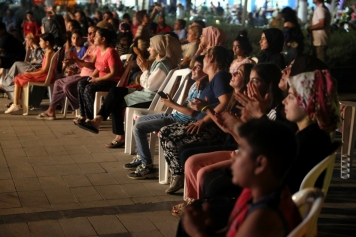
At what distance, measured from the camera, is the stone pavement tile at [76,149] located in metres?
7.35

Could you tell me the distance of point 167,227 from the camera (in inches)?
189

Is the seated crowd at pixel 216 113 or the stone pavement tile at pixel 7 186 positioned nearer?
the seated crowd at pixel 216 113

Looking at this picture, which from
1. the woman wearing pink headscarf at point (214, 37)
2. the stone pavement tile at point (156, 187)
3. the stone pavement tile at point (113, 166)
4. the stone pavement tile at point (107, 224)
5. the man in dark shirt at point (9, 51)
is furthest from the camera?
the man in dark shirt at point (9, 51)

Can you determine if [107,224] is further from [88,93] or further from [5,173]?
[88,93]

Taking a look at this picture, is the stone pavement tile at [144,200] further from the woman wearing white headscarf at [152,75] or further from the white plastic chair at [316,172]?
the white plastic chair at [316,172]

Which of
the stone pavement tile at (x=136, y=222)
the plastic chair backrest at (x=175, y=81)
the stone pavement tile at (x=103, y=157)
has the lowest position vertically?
the stone pavement tile at (x=103, y=157)

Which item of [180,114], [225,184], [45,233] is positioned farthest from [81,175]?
[225,184]

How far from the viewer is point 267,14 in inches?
923

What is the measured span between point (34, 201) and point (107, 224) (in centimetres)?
92

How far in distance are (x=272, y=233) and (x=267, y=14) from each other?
21736 mm

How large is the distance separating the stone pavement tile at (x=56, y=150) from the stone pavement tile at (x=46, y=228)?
244cm

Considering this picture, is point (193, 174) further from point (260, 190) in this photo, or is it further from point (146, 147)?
point (260, 190)

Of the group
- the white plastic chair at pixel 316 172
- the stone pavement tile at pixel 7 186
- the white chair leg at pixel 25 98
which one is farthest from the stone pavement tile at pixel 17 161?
the white plastic chair at pixel 316 172

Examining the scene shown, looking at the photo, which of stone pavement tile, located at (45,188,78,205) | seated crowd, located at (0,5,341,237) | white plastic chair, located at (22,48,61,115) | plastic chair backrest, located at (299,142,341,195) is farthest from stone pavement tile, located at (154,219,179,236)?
white plastic chair, located at (22,48,61,115)
